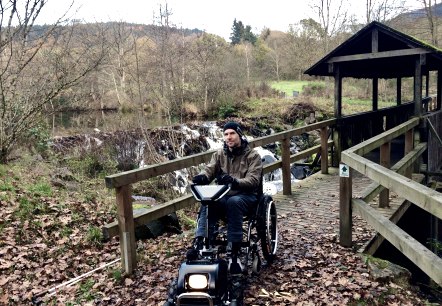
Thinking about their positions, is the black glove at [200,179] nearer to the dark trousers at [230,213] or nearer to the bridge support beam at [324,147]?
the dark trousers at [230,213]

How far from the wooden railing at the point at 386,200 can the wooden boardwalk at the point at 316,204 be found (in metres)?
0.74

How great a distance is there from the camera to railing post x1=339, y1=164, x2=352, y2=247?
5.11m

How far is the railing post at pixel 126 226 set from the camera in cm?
444

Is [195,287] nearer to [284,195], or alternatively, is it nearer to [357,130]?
[284,195]

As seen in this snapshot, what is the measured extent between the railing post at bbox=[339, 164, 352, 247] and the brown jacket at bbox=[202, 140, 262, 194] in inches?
48.6

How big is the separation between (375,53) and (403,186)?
6768 mm

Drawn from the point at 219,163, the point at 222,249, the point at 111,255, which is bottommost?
the point at 111,255

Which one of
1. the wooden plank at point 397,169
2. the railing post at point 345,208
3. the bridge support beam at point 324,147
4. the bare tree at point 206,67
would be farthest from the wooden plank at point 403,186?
the bare tree at point 206,67

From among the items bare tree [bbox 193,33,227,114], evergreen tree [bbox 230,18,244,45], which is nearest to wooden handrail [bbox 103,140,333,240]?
bare tree [bbox 193,33,227,114]

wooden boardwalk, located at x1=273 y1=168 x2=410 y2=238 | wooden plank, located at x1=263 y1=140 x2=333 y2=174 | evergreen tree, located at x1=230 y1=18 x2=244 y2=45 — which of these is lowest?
wooden boardwalk, located at x1=273 y1=168 x2=410 y2=238

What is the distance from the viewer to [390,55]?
9.29 meters

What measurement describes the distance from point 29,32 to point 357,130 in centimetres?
831

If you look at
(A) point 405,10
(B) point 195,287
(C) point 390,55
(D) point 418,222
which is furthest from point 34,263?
(A) point 405,10

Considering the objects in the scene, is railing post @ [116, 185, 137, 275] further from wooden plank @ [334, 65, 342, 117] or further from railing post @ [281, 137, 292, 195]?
wooden plank @ [334, 65, 342, 117]
